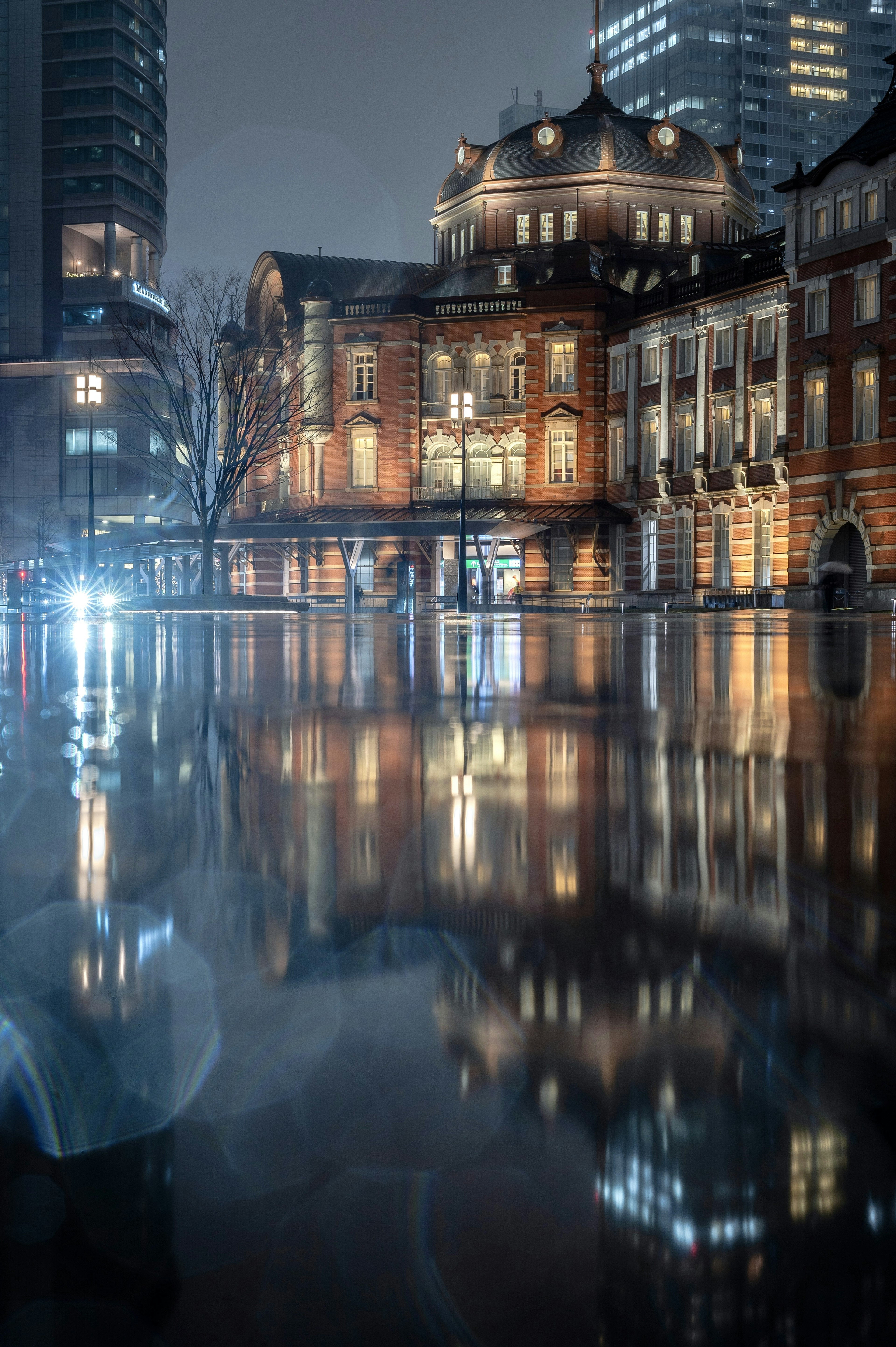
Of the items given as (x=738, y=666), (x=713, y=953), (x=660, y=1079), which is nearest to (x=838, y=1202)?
(x=660, y=1079)

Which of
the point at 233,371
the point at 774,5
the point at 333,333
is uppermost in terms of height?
the point at 774,5

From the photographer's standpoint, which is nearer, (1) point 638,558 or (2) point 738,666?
(2) point 738,666

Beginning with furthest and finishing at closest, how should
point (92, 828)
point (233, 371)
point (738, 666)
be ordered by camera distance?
point (233, 371)
point (738, 666)
point (92, 828)

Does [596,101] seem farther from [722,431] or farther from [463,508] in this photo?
[463,508]

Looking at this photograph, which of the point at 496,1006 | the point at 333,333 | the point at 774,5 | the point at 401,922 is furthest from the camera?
the point at 774,5

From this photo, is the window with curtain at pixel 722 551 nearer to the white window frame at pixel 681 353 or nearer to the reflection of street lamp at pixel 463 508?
the white window frame at pixel 681 353

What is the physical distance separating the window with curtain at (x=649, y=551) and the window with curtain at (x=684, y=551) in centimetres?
140

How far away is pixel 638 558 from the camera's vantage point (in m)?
54.3

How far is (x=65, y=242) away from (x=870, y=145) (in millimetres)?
73221

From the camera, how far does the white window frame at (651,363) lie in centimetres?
5275

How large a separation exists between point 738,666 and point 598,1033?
9844 millimetres

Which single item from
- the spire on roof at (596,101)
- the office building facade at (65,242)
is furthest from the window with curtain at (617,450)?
the office building facade at (65,242)

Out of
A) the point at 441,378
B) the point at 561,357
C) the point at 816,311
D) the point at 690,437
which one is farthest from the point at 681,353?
the point at 441,378

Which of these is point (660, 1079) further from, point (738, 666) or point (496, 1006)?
point (738, 666)
